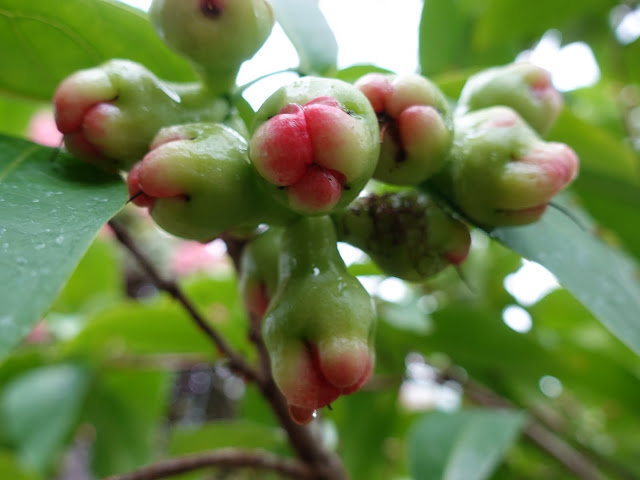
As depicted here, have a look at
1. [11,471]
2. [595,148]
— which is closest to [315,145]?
[595,148]

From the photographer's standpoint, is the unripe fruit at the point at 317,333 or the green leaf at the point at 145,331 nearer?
the unripe fruit at the point at 317,333

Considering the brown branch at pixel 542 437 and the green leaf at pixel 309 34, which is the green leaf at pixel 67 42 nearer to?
the green leaf at pixel 309 34

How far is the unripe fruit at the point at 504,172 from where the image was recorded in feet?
1.82

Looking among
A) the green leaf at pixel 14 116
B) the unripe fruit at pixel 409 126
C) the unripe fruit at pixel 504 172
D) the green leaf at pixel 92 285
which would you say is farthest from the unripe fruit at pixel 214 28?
the green leaf at pixel 92 285

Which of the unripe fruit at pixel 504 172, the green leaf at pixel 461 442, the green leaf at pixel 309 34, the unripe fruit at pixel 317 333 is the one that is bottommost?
the green leaf at pixel 461 442

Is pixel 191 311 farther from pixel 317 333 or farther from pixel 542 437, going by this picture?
pixel 542 437

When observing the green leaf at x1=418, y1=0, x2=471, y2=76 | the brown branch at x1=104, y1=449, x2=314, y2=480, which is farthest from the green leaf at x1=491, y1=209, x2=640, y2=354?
the green leaf at x1=418, y1=0, x2=471, y2=76

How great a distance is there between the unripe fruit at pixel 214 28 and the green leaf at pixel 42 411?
90 cm

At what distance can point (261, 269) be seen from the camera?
63cm

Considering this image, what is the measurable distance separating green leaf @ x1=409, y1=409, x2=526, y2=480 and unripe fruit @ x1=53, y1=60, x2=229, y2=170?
0.55m

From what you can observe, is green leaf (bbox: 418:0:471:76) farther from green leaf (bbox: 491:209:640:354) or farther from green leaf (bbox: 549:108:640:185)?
green leaf (bbox: 491:209:640:354)

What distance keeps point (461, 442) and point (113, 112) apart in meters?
0.64

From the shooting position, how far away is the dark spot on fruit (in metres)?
0.57

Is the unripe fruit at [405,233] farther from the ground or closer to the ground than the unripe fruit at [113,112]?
closer to the ground
